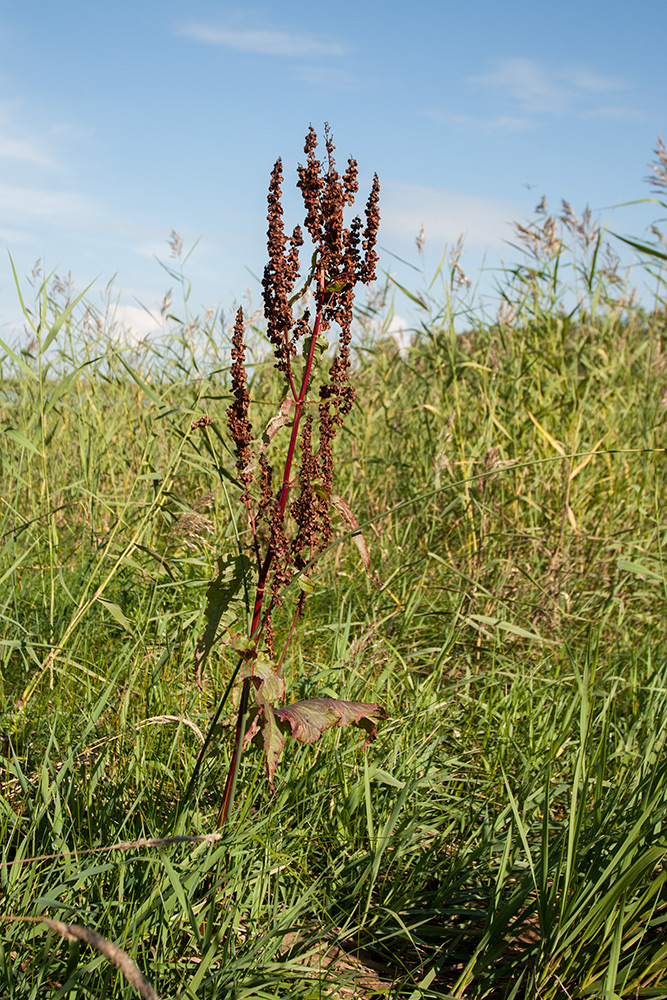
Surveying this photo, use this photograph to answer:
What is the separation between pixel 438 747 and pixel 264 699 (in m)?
0.95

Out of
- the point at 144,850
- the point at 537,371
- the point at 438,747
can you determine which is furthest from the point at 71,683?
the point at 537,371

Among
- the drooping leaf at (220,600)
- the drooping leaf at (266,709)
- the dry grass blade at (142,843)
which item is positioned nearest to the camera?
the dry grass blade at (142,843)

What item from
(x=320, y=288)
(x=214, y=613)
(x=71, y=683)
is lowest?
(x=71, y=683)

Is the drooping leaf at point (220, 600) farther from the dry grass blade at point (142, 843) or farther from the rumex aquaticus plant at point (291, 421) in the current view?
the dry grass blade at point (142, 843)

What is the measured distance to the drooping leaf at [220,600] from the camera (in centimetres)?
149

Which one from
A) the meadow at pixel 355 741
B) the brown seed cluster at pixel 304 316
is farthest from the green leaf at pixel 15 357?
the brown seed cluster at pixel 304 316

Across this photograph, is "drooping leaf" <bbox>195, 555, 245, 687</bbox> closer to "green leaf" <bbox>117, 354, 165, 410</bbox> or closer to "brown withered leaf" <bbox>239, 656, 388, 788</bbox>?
"brown withered leaf" <bbox>239, 656, 388, 788</bbox>

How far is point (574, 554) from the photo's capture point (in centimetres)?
322

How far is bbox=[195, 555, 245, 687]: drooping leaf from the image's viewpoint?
149 centimetres

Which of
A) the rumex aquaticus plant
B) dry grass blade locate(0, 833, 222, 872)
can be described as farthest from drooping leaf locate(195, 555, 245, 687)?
dry grass blade locate(0, 833, 222, 872)

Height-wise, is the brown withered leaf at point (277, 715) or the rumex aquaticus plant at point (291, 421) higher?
the rumex aquaticus plant at point (291, 421)

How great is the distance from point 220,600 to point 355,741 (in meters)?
0.69

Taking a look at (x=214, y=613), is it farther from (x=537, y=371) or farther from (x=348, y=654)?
(x=537, y=371)

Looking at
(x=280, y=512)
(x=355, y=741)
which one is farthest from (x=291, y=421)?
(x=355, y=741)
